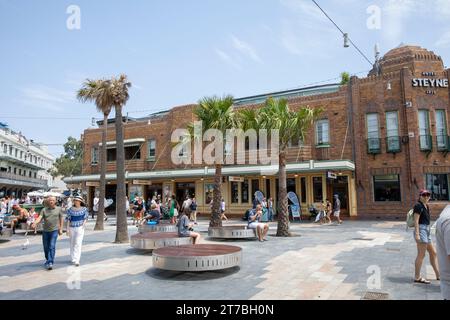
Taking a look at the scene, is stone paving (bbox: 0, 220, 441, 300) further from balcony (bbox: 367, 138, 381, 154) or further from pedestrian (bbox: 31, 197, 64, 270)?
balcony (bbox: 367, 138, 381, 154)

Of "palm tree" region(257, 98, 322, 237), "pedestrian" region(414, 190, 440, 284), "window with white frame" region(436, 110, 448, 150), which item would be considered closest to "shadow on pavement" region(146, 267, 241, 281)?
"pedestrian" region(414, 190, 440, 284)

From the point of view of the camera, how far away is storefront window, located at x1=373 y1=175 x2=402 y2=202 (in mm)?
23375

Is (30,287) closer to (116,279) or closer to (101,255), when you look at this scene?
(116,279)

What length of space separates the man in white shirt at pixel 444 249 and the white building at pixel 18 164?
5047 centimetres

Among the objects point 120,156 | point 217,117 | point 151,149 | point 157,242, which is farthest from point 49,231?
point 151,149

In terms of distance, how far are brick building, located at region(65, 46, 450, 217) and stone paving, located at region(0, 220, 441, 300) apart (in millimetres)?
12060

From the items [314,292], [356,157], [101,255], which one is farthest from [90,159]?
[314,292]

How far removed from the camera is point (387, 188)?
23.7m

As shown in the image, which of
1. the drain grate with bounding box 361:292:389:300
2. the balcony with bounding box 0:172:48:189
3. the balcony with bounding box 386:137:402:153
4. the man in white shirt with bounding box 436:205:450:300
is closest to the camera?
the man in white shirt with bounding box 436:205:450:300

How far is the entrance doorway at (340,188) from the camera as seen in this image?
24906mm

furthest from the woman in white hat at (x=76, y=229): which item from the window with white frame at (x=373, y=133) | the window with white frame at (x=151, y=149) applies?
the window with white frame at (x=151, y=149)

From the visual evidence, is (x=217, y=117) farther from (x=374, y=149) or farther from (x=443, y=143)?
(x=443, y=143)

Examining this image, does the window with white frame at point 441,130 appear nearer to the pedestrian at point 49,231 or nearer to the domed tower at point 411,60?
the domed tower at point 411,60

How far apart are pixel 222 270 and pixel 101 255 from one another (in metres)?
4.28
